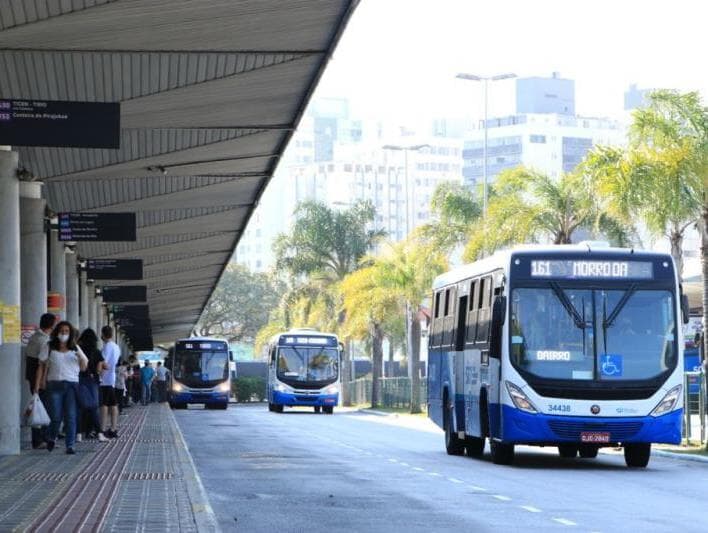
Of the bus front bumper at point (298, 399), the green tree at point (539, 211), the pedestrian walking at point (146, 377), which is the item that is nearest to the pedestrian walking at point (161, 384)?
the pedestrian walking at point (146, 377)

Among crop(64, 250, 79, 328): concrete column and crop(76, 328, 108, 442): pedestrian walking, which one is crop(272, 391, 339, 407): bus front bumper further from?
crop(76, 328, 108, 442): pedestrian walking

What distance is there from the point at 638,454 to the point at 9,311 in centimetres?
915

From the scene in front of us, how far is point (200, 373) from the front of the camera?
69875 millimetres

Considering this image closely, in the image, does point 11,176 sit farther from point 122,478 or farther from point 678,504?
point 678,504

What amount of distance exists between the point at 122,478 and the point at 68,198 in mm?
18312

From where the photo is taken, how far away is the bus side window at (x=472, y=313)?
26.1m

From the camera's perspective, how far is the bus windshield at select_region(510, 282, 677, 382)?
2359cm

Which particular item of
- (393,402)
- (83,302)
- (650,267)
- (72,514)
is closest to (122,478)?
(72,514)

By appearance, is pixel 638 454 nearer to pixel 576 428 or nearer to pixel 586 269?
pixel 576 428

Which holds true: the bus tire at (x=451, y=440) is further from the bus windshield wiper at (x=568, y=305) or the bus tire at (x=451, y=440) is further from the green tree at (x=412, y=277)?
the green tree at (x=412, y=277)

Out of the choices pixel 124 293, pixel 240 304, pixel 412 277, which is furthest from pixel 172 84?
pixel 240 304

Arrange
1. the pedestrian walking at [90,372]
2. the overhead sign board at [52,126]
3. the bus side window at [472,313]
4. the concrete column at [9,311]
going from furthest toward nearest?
the pedestrian walking at [90,372], the bus side window at [472,313], the concrete column at [9,311], the overhead sign board at [52,126]

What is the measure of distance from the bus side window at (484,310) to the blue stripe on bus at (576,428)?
163 centimetres

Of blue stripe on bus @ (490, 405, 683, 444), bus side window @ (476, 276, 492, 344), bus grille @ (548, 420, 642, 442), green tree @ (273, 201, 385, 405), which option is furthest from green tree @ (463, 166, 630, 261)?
green tree @ (273, 201, 385, 405)
